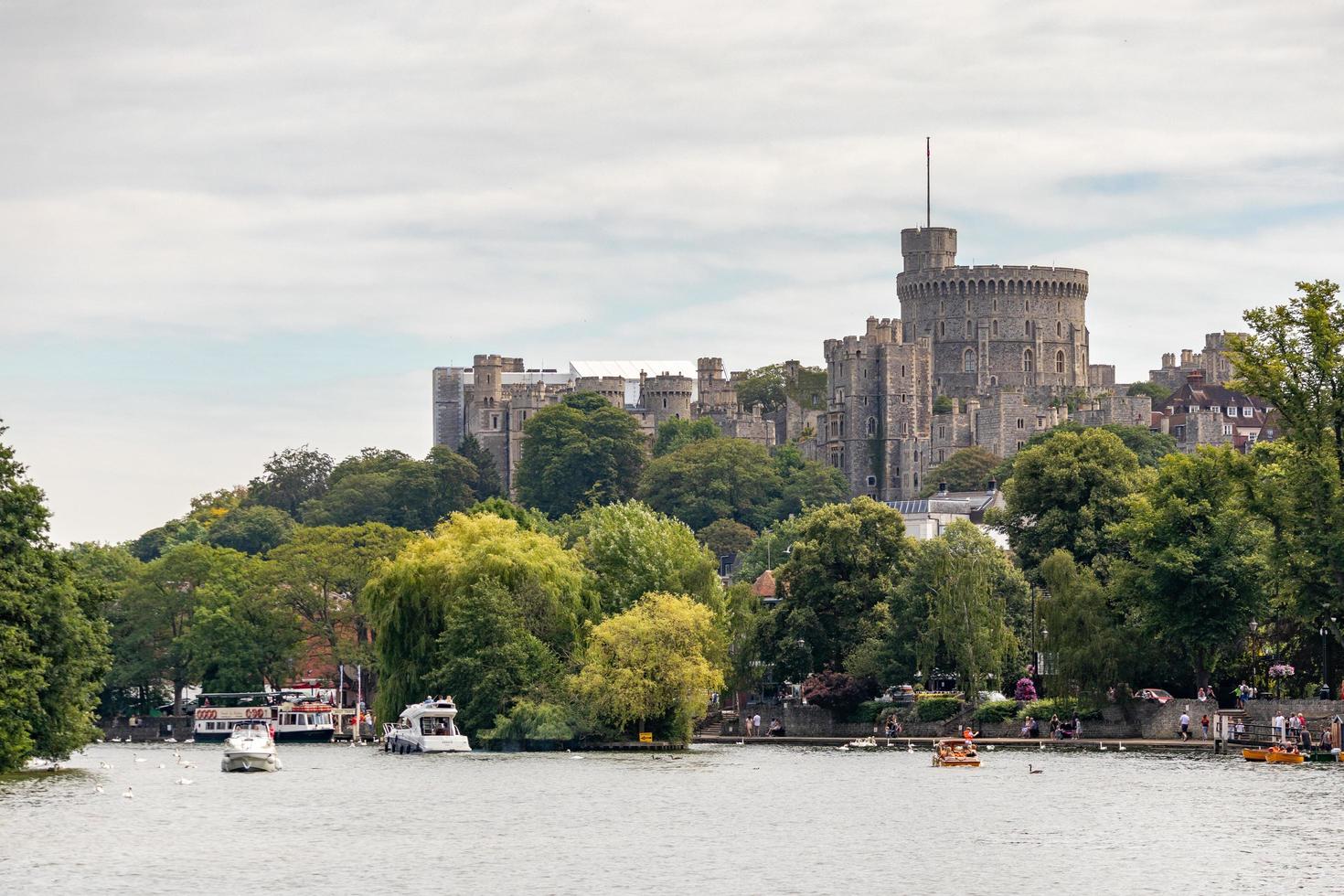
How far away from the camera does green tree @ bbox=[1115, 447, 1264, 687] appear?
91.3 m

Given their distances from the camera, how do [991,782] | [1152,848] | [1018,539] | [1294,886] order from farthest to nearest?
[1018,539]
[991,782]
[1152,848]
[1294,886]

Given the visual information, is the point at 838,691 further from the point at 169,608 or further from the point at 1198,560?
the point at 169,608

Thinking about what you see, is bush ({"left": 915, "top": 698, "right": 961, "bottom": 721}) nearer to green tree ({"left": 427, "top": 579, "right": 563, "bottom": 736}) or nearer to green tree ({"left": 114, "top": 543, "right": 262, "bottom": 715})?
green tree ({"left": 427, "top": 579, "right": 563, "bottom": 736})

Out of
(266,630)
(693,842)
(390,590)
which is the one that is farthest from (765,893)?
(266,630)

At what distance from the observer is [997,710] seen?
4031 inches

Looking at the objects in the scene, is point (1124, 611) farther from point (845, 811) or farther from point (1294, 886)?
point (1294, 886)

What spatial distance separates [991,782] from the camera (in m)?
77.7

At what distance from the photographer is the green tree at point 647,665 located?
9294cm

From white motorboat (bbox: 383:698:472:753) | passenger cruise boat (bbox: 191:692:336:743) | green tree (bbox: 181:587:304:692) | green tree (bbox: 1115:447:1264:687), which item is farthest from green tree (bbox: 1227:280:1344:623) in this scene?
green tree (bbox: 181:587:304:692)

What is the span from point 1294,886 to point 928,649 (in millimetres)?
51207

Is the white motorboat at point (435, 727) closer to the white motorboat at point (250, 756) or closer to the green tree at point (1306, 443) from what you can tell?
the white motorboat at point (250, 756)

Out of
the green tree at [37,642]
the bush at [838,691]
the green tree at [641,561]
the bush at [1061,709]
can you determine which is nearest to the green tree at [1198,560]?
the bush at [1061,709]

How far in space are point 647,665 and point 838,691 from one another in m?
17.3

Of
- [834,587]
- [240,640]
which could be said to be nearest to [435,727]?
[834,587]
